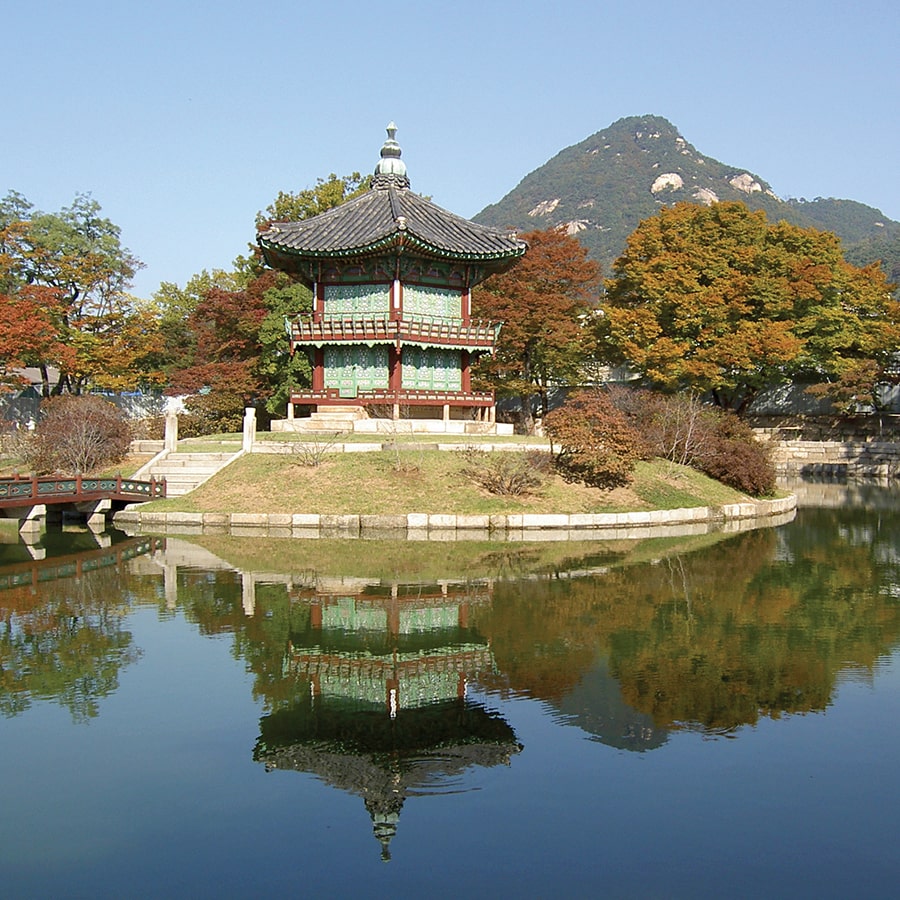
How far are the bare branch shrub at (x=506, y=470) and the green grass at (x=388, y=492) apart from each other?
11.7 inches

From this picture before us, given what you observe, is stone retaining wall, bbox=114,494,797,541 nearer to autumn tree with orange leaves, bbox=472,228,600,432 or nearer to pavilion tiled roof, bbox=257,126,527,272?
pavilion tiled roof, bbox=257,126,527,272

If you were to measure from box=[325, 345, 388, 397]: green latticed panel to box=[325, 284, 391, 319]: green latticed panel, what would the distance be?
143cm

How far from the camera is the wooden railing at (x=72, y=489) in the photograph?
1005 inches

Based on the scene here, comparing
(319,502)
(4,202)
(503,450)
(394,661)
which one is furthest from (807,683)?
(4,202)

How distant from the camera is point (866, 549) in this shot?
25.6 m

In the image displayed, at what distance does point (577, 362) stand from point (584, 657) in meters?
39.5

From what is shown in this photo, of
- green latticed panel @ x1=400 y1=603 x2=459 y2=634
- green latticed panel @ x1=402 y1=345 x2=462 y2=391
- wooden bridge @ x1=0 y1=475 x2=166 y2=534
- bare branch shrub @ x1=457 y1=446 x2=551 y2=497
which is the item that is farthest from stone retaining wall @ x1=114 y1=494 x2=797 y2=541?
green latticed panel @ x1=402 y1=345 x2=462 y2=391

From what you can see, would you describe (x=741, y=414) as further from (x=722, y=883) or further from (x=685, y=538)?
(x=722, y=883)

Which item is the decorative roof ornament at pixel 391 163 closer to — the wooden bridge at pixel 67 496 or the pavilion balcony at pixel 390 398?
the pavilion balcony at pixel 390 398

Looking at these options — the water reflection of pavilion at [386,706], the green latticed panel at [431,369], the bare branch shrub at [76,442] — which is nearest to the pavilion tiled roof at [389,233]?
the green latticed panel at [431,369]

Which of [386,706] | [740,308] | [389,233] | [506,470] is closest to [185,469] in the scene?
[506,470]

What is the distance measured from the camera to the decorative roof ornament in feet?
142

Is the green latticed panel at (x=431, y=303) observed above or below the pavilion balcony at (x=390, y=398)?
above

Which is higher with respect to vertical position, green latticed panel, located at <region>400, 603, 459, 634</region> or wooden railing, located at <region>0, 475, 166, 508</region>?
wooden railing, located at <region>0, 475, 166, 508</region>
